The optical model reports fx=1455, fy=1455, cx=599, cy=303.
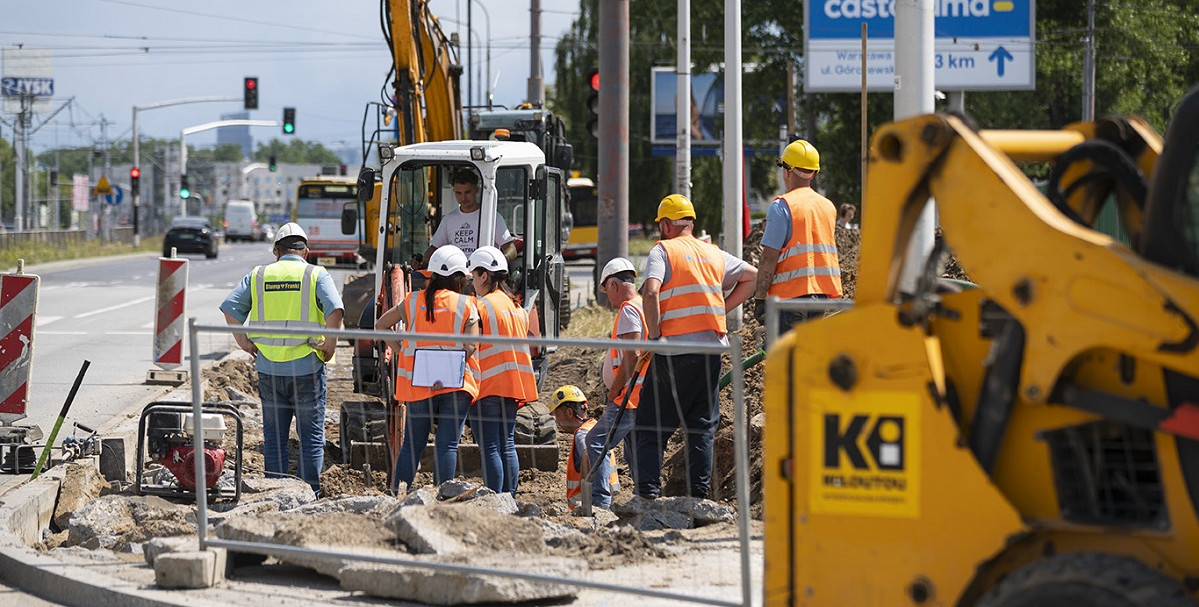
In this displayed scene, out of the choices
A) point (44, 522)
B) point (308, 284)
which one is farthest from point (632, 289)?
point (44, 522)

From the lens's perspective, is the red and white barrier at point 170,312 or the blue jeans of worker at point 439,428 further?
the red and white barrier at point 170,312

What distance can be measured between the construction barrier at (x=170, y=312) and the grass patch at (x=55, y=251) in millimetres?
27483

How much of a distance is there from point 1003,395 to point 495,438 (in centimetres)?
448

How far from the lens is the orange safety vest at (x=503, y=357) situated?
798cm

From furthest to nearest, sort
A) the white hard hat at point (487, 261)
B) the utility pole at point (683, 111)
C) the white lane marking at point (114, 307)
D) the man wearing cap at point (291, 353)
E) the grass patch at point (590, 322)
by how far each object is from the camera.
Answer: the white lane marking at point (114, 307), the utility pole at point (683, 111), the grass patch at point (590, 322), the man wearing cap at point (291, 353), the white hard hat at point (487, 261)

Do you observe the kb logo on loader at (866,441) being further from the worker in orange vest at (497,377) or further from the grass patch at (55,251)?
the grass patch at (55,251)

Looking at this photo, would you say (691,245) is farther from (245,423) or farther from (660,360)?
(245,423)

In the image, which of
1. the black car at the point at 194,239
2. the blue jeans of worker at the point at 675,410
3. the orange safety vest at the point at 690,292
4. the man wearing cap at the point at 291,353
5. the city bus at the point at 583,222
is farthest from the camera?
the black car at the point at 194,239

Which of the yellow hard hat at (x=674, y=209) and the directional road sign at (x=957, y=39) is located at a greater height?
the directional road sign at (x=957, y=39)

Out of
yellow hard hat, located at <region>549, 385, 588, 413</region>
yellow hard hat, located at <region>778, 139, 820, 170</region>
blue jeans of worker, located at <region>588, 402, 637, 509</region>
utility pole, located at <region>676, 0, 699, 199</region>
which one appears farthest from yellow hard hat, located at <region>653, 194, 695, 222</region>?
utility pole, located at <region>676, 0, 699, 199</region>

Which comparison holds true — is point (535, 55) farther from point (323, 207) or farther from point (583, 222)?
point (323, 207)

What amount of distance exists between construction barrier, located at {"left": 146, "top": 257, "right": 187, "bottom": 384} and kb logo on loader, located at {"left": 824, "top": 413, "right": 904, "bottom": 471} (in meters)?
8.80

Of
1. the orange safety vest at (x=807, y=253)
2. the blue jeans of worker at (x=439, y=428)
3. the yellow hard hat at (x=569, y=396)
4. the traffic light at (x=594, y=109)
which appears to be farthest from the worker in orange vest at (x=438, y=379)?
the traffic light at (x=594, y=109)

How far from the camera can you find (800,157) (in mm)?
9078
